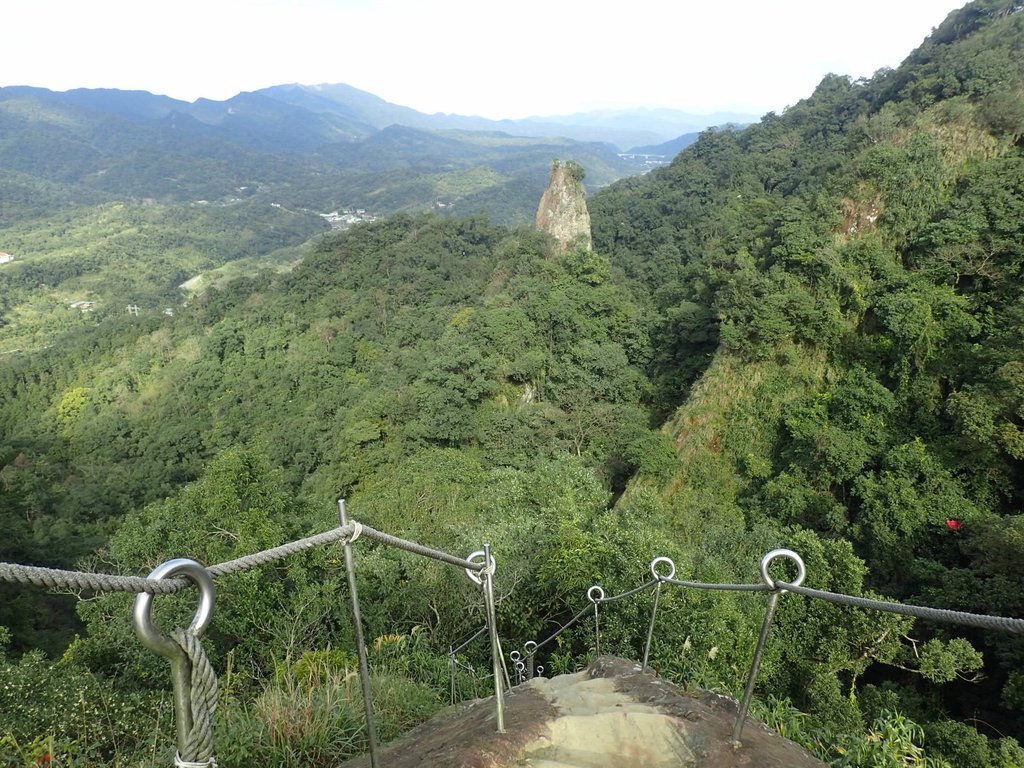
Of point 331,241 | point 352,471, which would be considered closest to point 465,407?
point 352,471

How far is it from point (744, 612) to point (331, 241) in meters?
45.6

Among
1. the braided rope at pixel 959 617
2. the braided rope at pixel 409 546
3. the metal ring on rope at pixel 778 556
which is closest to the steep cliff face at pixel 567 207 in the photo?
the braided rope at pixel 409 546

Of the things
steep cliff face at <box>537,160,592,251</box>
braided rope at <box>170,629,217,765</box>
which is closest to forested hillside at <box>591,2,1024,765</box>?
braided rope at <box>170,629,217,765</box>

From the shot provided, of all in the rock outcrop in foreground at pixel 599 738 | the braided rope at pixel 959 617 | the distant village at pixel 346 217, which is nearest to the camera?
the braided rope at pixel 959 617

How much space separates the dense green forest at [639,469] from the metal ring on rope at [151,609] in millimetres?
1961

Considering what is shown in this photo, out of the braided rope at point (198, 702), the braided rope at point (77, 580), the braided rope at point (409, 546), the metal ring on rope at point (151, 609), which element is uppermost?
the braided rope at point (77, 580)

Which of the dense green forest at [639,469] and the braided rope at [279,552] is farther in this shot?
the dense green forest at [639,469]

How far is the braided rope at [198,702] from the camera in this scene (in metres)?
1.07

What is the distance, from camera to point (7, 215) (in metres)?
124

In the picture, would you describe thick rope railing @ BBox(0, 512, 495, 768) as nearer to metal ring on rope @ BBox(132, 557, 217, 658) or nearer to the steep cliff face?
metal ring on rope @ BBox(132, 557, 217, 658)

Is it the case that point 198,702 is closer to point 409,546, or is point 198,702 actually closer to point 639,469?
point 409,546

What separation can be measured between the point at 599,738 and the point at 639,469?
14304mm

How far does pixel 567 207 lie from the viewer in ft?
116

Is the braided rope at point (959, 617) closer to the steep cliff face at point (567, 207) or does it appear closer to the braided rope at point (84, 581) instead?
the braided rope at point (84, 581)
